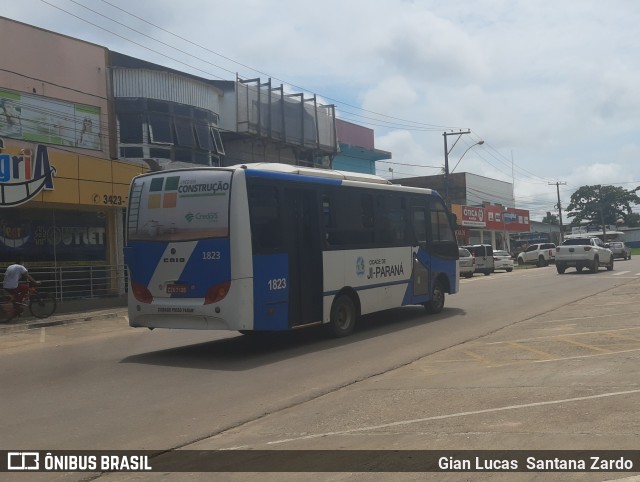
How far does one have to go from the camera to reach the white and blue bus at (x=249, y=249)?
1070 centimetres

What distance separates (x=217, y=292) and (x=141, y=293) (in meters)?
1.61

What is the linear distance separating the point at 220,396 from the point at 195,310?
272 cm

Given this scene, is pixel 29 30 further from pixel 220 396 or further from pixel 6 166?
pixel 220 396

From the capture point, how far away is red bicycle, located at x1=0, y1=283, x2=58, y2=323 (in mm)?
17812

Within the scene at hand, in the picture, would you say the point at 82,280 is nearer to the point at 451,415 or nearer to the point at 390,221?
the point at 390,221

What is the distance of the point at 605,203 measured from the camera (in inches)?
4744

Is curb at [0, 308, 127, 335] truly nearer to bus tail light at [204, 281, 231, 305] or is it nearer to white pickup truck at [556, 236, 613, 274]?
bus tail light at [204, 281, 231, 305]

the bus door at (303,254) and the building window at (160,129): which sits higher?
the building window at (160,129)

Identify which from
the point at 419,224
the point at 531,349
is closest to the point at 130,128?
the point at 419,224

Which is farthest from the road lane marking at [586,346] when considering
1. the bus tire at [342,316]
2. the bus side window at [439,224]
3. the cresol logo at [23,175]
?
the cresol logo at [23,175]

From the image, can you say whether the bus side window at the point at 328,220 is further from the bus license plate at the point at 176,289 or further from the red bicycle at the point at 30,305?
the red bicycle at the point at 30,305

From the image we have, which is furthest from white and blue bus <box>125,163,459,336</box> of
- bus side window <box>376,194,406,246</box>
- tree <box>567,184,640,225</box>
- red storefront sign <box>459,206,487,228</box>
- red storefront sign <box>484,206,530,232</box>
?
tree <box>567,184,640,225</box>

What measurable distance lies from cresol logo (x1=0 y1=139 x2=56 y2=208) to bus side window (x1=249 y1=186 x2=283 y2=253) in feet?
36.1

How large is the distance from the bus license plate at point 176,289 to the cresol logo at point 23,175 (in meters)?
10.3
